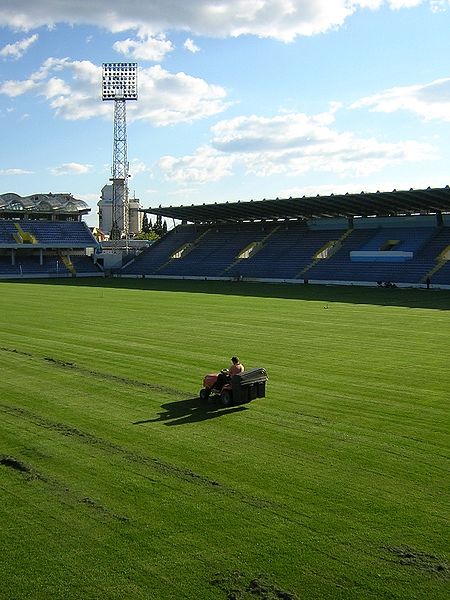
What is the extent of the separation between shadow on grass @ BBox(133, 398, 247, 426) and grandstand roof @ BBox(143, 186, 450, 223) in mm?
42622

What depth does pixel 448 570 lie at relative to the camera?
7930 mm

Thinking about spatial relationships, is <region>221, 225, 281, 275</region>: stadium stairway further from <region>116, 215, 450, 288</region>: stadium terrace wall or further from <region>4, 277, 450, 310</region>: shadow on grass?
<region>4, 277, 450, 310</region>: shadow on grass

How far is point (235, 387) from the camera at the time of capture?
51.0ft

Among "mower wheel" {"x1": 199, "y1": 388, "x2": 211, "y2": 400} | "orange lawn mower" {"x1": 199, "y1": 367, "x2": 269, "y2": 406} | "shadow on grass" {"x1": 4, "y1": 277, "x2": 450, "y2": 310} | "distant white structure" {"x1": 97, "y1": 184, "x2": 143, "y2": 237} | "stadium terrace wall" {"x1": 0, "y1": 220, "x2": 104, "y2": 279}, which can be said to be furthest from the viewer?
"distant white structure" {"x1": 97, "y1": 184, "x2": 143, "y2": 237}

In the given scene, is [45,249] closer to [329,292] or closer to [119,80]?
[119,80]

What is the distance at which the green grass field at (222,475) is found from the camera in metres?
7.91

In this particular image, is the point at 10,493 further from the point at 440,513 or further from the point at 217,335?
the point at 217,335

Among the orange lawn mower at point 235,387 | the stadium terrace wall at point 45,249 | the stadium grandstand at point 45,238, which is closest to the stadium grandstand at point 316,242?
the stadium terrace wall at point 45,249

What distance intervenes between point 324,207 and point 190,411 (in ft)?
181

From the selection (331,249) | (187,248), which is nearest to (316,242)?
(331,249)

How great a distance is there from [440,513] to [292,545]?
2.26 m

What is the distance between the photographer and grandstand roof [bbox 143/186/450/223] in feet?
194

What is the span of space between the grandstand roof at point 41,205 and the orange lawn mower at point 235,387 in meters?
84.2

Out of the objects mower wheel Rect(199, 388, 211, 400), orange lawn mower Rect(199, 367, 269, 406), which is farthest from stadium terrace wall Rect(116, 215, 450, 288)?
mower wheel Rect(199, 388, 211, 400)
